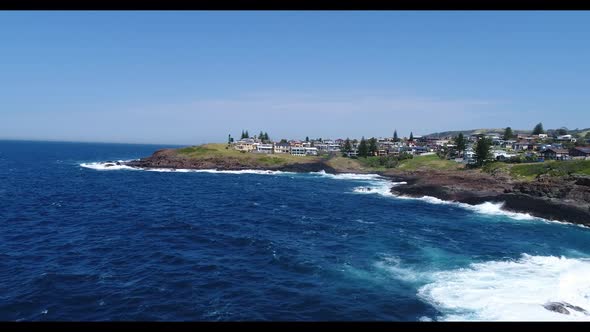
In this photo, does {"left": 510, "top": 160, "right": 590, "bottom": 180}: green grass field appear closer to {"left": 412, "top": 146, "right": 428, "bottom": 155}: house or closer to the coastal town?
the coastal town

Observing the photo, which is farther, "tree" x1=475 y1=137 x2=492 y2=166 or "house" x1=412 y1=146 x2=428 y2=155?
"house" x1=412 y1=146 x2=428 y2=155

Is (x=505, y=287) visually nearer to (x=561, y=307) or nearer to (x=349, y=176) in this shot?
(x=561, y=307)

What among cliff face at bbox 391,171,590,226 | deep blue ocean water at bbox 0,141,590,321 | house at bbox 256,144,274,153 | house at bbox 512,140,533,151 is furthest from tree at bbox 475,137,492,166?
house at bbox 256,144,274,153

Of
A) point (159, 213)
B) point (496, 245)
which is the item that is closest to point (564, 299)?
point (496, 245)

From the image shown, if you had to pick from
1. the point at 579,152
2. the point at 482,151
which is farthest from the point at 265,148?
the point at 579,152

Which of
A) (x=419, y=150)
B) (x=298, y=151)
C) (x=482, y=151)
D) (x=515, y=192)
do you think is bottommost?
(x=515, y=192)
